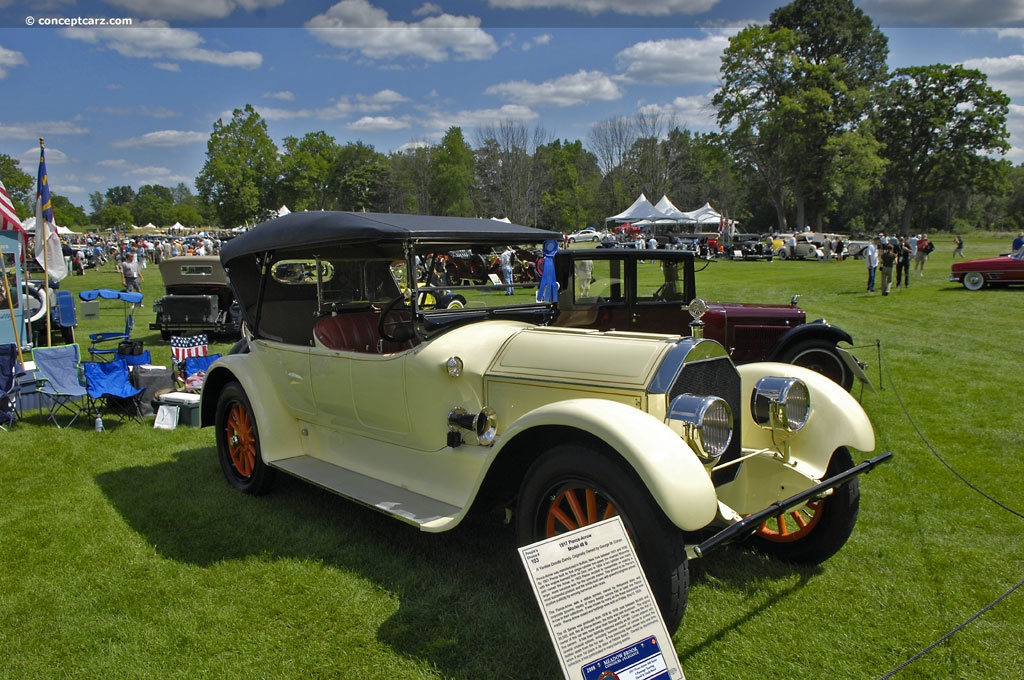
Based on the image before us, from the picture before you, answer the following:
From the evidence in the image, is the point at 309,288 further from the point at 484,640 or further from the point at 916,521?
the point at 916,521

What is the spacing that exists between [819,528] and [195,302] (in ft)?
37.4

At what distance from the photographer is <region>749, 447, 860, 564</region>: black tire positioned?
11.4 ft

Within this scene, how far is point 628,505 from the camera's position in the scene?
8.63 ft

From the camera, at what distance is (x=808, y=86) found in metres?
46.7

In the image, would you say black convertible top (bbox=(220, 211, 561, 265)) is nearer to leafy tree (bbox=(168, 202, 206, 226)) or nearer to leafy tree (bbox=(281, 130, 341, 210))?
leafy tree (bbox=(281, 130, 341, 210))

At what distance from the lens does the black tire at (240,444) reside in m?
4.77

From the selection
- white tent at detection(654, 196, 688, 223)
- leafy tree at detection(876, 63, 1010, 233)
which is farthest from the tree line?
white tent at detection(654, 196, 688, 223)

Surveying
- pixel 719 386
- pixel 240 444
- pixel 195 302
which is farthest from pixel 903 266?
pixel 240 444

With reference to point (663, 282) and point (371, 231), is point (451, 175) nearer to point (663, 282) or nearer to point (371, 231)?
point (663, 282)

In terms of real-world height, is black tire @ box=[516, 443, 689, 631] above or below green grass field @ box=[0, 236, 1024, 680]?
above

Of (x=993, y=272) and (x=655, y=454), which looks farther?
(x=993, y=272)

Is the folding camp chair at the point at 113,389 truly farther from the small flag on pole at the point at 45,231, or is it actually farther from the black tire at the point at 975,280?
the black tire at the point at 975,280

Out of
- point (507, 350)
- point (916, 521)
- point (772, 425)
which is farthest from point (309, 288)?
point (916, 521)

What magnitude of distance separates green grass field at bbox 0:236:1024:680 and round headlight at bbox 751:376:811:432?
844 mm
